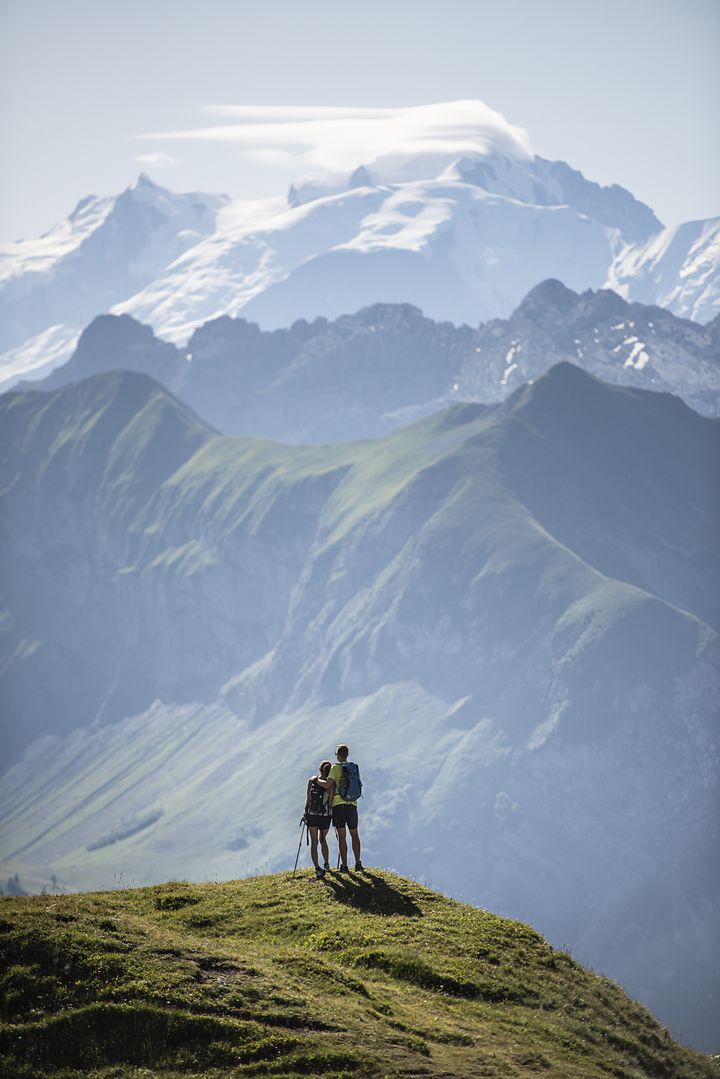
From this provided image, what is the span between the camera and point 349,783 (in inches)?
2315

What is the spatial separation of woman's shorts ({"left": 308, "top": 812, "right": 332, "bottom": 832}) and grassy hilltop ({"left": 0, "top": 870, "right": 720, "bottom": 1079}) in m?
2.87

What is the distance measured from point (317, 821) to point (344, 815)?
1138mm

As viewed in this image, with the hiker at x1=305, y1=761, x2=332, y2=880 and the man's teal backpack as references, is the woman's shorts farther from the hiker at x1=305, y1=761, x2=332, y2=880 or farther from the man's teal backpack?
the man's teal backpack

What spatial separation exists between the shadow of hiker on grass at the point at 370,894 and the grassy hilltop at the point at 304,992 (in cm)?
10

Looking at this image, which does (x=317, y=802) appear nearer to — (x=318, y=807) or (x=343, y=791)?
(x=318, y=807)

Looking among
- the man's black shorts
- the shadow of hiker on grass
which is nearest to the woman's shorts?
the man's black shorts

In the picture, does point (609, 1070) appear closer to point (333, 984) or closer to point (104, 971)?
point (333, 984)

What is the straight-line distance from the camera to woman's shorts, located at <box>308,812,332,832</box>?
58094 mm

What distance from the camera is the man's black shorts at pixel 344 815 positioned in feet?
192

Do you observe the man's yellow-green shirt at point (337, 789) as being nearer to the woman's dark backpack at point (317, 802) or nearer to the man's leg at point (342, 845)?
the woman's dark backpack at point (317, 802)

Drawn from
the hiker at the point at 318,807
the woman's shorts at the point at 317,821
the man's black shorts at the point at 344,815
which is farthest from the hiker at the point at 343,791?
the woman's shorts at the point at 317,821

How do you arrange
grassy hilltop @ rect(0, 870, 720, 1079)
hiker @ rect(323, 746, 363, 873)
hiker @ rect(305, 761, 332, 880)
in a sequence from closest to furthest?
grassy hilltop @ rect(0, 870, 720, 1079) → hiker @ rect(305, 761, 332, 880) → hiker @ rect(323, 746, 363, 873)

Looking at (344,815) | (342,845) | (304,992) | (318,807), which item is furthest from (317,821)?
(304,992)

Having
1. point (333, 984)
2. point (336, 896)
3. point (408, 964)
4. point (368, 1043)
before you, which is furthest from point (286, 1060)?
point (336, 896)
